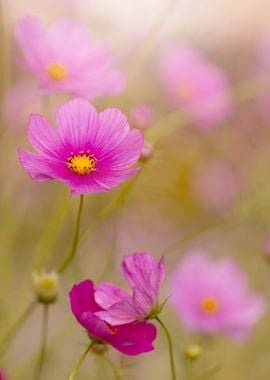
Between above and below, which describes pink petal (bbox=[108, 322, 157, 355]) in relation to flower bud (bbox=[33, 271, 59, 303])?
below

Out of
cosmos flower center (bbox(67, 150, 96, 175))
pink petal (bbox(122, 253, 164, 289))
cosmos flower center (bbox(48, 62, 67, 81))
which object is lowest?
pink petal (bbox(122, 253, 164, 289))

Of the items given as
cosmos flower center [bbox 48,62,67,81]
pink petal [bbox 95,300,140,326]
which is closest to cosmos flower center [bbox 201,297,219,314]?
cosmos flower center [bbox 48,62,67,81]

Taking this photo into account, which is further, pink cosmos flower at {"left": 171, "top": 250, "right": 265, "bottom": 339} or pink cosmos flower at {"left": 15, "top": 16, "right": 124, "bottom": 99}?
pink cosmos flower at {"left": 171, "top": 250, "right": 265, "bottom": 339}

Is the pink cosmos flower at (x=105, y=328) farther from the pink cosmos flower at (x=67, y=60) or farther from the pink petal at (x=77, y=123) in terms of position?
the pink cosmos flower at (x=67, y=60)

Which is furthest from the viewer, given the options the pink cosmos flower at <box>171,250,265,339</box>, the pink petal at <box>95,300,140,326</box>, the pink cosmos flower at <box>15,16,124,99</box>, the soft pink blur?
the soft pink blur

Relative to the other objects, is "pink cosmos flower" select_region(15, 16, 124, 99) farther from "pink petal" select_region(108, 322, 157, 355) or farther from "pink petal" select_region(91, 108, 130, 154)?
"pink petal" select_region(108, 322, 157, 355)

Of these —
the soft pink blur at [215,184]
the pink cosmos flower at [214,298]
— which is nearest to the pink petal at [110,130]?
the pink cosmos flower at [214,298]

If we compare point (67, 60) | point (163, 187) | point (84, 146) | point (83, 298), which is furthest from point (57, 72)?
point (163, 187)
